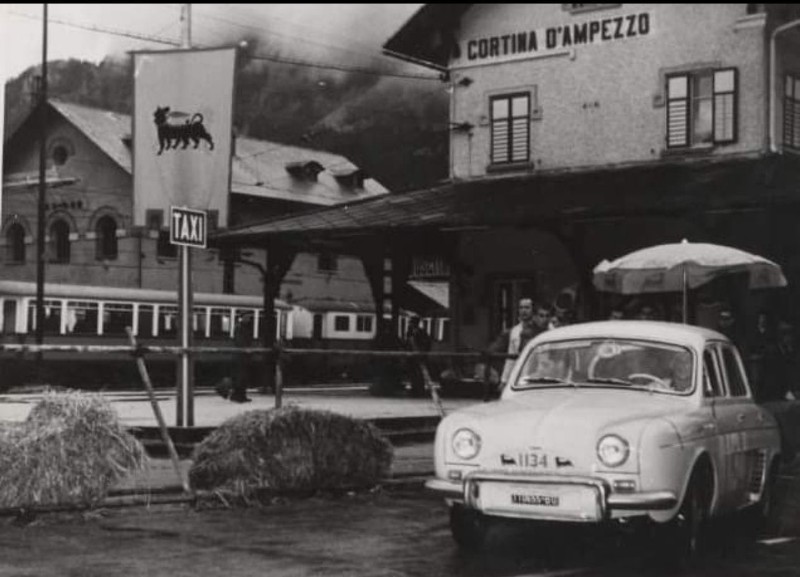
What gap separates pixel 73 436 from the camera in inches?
341

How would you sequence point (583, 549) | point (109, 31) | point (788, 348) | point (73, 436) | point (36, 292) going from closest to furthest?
point (583, 549), point (73, 436), point (109, 31), point (788, 348), point (36, 292)

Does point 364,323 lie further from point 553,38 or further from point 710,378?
point 710,378

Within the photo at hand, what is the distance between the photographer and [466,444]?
7.40 m

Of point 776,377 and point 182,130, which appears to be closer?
point 182,130

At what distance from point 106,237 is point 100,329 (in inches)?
486

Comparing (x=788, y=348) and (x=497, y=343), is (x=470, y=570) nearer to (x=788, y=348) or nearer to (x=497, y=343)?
(x=497, y=343)

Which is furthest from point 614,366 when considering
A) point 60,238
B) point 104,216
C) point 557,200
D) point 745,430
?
point 60,238

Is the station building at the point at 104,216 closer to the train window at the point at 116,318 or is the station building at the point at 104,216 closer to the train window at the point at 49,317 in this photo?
the train window at the point at 116,318

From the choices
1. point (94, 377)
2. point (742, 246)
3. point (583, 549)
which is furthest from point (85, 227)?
point (583, 549)

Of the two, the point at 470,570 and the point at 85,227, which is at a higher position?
the point at 85,227

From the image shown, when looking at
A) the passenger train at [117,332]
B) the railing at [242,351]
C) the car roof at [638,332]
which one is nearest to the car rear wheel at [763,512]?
the car roof at [638,332]

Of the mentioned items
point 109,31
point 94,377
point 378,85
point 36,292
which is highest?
point 378,85

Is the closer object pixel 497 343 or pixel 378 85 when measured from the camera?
pixel 497 343

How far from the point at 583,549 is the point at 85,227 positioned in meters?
34.9
